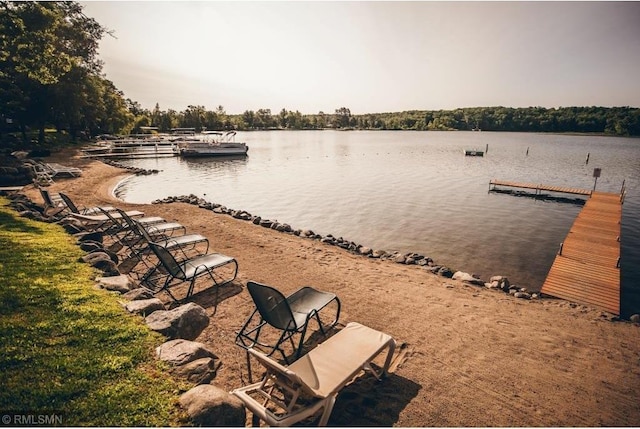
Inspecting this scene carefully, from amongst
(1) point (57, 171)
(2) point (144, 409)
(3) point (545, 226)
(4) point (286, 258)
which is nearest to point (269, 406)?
(2) point (144, 409)

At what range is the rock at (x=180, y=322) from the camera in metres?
4.89

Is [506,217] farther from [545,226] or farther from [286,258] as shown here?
[286,258]

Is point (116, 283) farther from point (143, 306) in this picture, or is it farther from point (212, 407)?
point (212, 407)

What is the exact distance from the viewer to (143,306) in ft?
17.8

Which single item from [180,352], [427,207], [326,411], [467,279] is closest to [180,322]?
[180,352]

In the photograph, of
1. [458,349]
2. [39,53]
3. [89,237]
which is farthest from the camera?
[39,53]

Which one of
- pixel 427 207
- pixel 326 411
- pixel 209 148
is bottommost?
pixel 427 207

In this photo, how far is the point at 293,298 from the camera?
554 centimetres

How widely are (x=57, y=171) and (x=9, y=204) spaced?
12813mm

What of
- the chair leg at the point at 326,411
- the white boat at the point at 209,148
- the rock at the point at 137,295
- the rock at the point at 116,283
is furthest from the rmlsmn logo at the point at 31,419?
the white boat at the point at 209,148

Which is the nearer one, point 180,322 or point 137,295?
point 180,322

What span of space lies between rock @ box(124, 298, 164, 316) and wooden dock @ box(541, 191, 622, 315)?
384 inches

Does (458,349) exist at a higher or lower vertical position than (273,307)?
lower

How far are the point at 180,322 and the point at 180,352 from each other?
2.76ft
